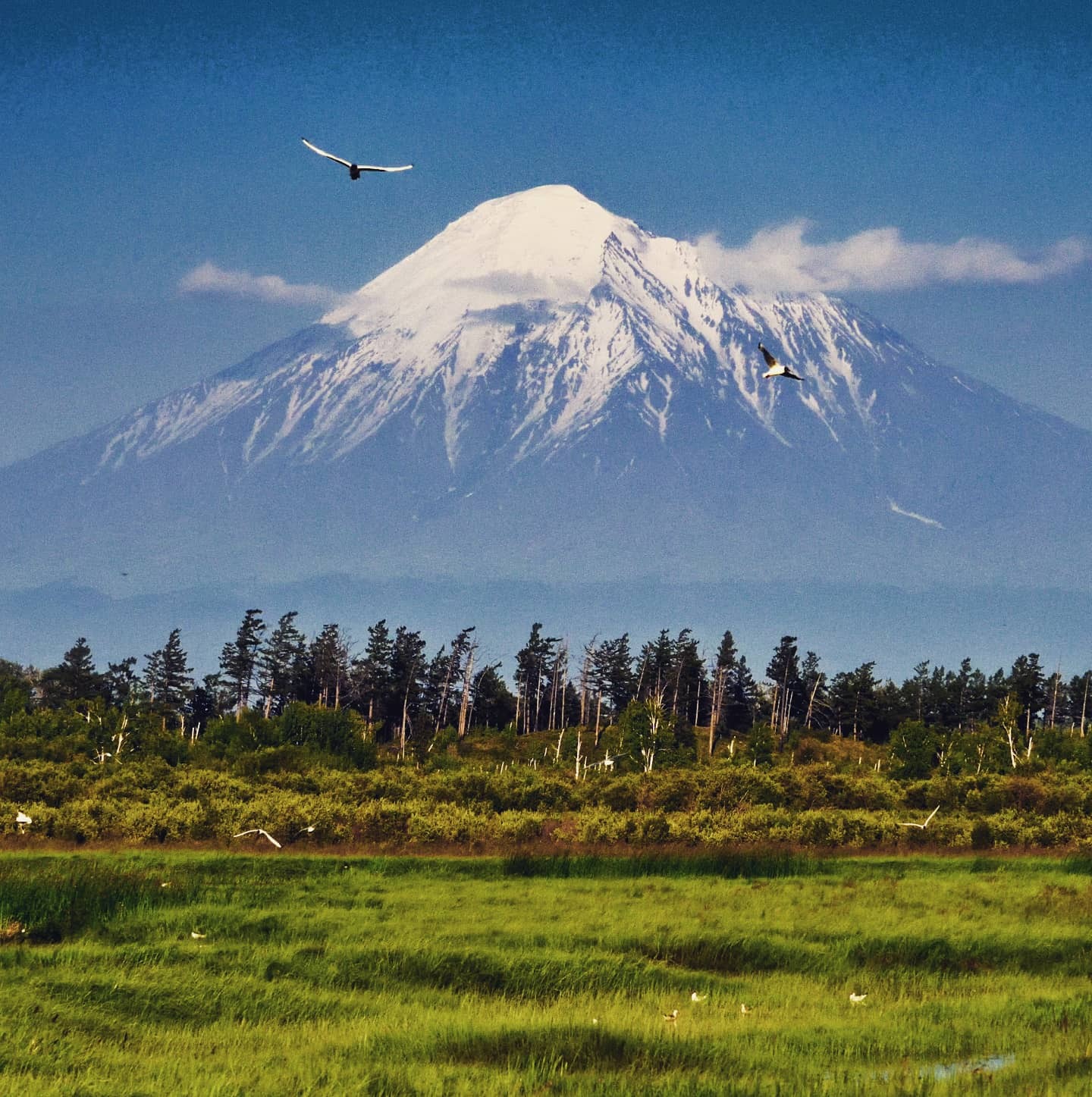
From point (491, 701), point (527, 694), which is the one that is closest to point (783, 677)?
point (527, 694)

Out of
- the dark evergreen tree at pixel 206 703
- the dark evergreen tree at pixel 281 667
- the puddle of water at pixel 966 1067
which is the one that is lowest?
the puddle of water at pixel 966 1067

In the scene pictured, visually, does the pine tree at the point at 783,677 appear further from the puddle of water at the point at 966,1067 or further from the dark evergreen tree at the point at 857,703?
the puddle of water at the point at 966,1067

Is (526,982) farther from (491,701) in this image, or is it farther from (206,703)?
(206,703)

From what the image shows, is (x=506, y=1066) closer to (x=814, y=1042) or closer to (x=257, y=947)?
(x=814, y=1042)

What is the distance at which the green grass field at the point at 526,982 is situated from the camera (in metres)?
24.2

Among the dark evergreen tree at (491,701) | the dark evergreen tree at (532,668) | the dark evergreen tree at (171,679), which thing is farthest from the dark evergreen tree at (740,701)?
the dark evergreen tree at (171,679)

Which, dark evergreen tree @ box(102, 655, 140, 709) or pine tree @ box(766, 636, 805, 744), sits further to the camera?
pine tree @ box(766, 636, 805, 744)

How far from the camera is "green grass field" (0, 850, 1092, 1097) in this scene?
24.2 metres

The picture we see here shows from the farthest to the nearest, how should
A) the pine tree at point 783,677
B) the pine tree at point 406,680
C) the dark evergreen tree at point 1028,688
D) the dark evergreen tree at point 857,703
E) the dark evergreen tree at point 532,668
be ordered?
the dark evergreen tree at point 532,668, the dark evergreen tree at point 857,703, the pine tree at point 783,677, the pine tree at point 406,680, the dark evergreen tree at point 1028,688

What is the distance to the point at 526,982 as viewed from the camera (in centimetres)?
3181

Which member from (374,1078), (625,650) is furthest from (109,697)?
(374,1078)

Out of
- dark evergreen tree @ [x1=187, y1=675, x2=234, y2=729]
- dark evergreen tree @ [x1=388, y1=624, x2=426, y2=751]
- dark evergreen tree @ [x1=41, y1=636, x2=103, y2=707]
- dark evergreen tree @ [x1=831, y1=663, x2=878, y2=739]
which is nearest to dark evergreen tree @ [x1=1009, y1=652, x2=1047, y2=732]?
dark evergreen tree @ [x1=831, y1=663, x2=878, y2=739]

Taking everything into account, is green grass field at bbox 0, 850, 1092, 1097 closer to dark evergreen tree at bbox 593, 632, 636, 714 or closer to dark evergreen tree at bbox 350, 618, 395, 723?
dark evergreen tree at bbox 350, 618, 395, 723

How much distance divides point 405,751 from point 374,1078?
392 feet
